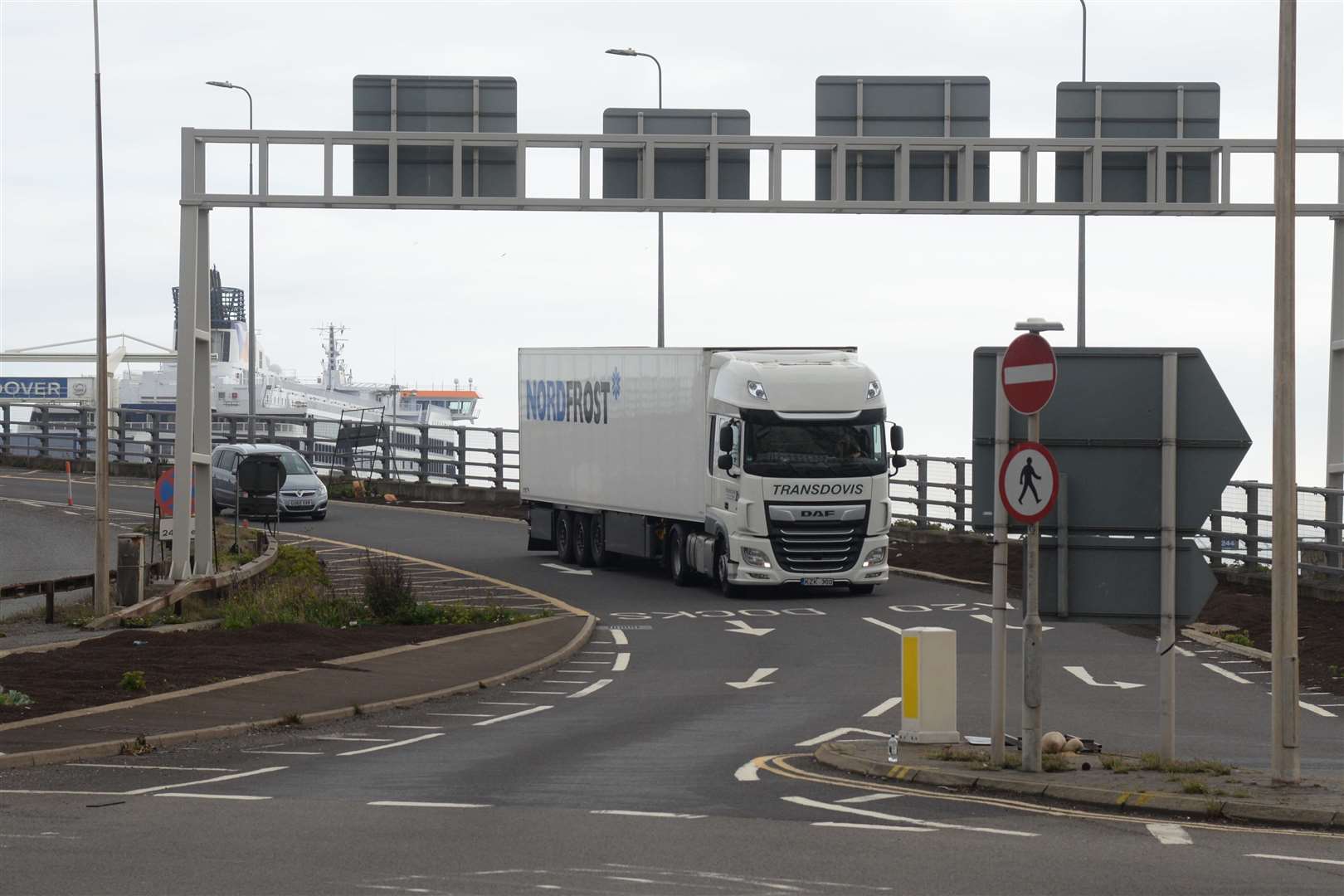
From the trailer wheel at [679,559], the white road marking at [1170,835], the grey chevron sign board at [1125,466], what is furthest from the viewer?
the trailer wheel at [679,559]

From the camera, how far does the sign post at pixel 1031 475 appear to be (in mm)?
12250

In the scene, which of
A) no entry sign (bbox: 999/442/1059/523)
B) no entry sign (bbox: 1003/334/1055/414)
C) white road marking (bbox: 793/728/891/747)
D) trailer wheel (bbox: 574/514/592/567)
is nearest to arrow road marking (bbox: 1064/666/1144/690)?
white road marking (bbox: 793/728/891/747)

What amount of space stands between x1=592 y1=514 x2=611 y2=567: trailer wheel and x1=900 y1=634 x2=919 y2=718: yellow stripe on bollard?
1858 centimetres

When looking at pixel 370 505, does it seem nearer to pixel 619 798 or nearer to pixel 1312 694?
pixel 1312 694

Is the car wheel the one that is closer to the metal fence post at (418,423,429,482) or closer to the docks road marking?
the docks road marking

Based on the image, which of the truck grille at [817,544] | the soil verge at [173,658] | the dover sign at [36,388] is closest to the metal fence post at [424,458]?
the truck grille at [817,544]

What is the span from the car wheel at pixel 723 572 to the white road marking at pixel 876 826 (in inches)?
Answer: 706

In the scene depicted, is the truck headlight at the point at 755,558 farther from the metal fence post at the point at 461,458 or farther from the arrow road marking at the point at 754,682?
the metal fence post at the point at 461,458

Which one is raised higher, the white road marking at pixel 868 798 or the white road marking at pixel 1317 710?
the white road marking at pixel 868 798

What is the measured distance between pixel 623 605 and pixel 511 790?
16.2 meters

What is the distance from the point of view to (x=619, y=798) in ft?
38.3

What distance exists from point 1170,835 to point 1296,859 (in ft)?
3.03

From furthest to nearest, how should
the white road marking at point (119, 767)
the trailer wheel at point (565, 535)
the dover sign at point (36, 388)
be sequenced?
the dover sign at point (36, 388)
the trailer wheel at point (565, 535)
the white road marking at point (119, 767)

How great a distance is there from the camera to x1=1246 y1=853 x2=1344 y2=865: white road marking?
9.46 m
